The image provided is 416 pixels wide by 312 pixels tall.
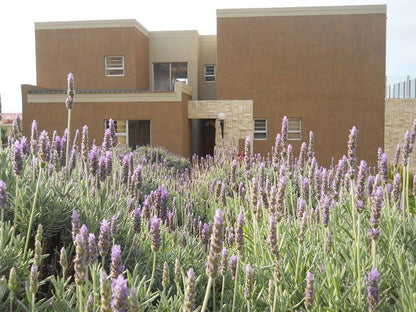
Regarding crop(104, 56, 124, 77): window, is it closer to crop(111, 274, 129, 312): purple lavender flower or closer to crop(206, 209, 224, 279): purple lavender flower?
crop(206, 209, 224, 279): purple lavender flower

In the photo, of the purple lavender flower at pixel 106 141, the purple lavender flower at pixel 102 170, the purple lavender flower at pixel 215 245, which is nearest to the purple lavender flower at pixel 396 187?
the purple lavender flower at pixel 215 245

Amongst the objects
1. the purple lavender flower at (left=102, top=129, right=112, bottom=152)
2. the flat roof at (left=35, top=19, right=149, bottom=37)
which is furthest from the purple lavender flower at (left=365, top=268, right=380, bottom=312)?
the flat roof at (left=35, top=19, right=149, bottom=37)

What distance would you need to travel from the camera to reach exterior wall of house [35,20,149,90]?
893 inches

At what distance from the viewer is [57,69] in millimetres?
22797

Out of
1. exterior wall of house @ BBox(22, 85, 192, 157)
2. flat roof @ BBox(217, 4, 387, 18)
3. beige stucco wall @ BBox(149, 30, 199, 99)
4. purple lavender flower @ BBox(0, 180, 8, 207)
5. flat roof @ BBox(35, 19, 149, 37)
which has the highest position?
flat roof @ BBox(217, 4, 387, 18)

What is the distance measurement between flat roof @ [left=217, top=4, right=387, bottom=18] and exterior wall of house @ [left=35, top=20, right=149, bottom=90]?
5.03 meters

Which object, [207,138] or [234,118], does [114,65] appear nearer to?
[207,138]

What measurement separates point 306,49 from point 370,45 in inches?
111

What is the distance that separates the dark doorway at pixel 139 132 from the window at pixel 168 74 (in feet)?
13.9

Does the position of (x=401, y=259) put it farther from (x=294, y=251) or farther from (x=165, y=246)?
(x=165, y=246)

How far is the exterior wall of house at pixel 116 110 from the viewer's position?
1959 centimetres

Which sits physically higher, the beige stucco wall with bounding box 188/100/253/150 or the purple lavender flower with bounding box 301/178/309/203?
the beige stucco wall with bounding box 188/100/253/150

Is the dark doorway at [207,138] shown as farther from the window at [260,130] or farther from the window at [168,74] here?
the window at [260,130]

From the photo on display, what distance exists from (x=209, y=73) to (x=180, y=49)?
6.88 ft
